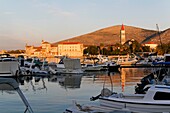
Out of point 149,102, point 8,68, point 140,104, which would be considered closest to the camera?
point 149,102

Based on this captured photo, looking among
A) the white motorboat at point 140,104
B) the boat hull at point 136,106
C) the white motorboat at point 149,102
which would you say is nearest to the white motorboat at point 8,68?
the white motorboat at point 140,104

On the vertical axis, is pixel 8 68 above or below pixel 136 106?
above

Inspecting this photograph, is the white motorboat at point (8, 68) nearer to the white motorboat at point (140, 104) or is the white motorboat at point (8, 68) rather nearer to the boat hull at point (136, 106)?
the white motorboat at point (140, 104)

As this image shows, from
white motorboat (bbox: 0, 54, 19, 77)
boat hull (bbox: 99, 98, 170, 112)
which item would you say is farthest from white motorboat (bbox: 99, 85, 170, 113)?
white motorboat (bbox: 0, 54, 19, 77)

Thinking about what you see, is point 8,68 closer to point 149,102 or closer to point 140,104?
point 140,104

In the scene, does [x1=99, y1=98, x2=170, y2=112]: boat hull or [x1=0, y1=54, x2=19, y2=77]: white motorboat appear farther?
[x1=0, y1=54, x2=19, y2=77]: white motorboat

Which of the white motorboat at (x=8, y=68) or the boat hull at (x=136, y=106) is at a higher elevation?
the white motorboat at (x=8, y=68)

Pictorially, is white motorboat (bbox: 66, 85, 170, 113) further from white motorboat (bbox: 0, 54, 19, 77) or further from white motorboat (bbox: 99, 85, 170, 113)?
white motorboat (bbox: 0, 54, 19, 77)

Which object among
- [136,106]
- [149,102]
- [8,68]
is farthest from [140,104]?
[8,68]

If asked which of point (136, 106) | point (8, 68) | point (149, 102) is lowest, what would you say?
point (136, 106)

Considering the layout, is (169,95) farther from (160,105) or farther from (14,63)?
(14,63)

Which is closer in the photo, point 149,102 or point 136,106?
point 149,102

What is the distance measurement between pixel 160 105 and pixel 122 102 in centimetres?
164

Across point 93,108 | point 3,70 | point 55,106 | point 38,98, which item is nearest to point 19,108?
point 55,106
